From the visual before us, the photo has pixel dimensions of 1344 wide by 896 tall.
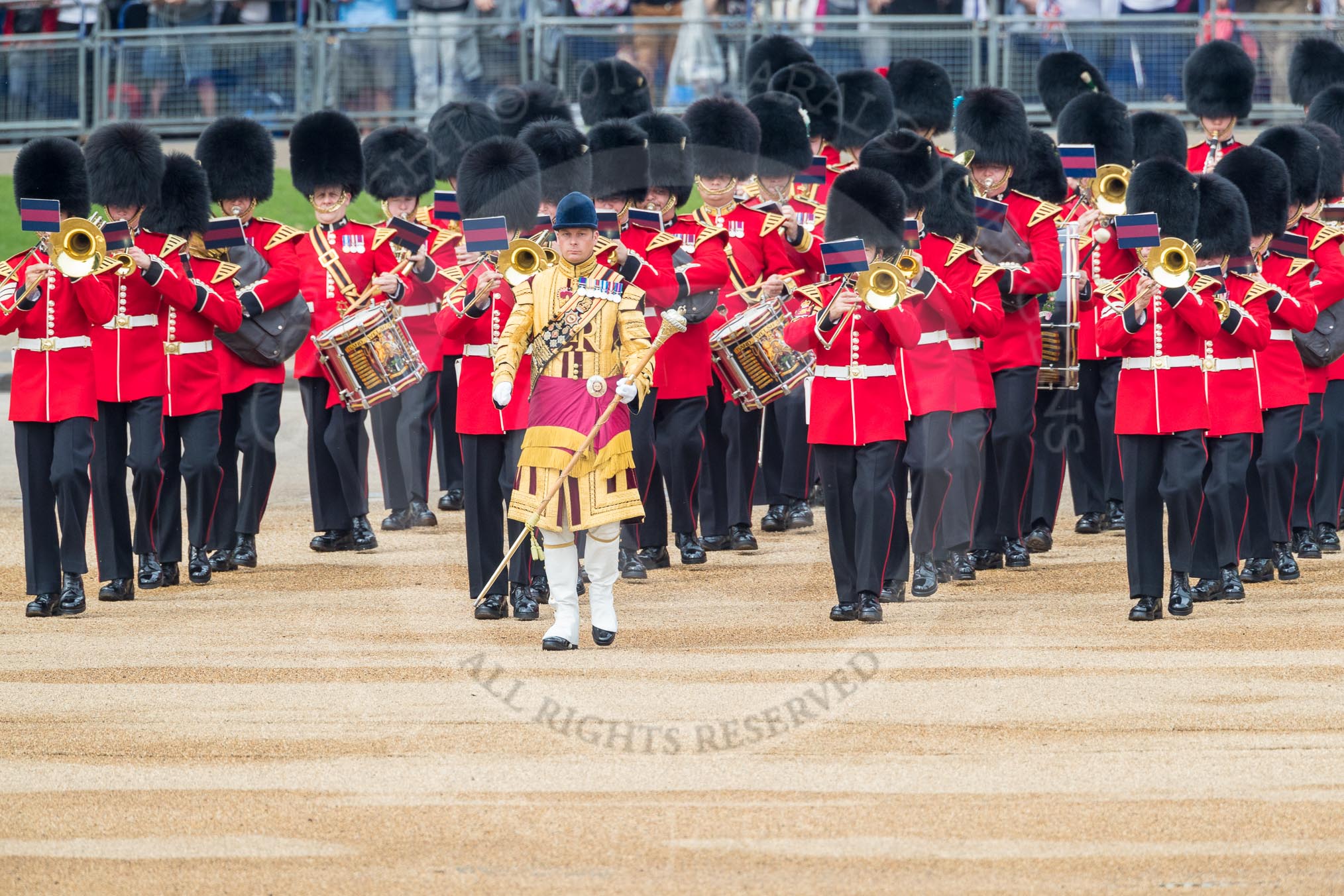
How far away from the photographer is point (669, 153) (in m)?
8.86

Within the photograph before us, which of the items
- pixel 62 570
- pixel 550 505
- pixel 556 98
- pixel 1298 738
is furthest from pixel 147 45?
pixel 1298 738

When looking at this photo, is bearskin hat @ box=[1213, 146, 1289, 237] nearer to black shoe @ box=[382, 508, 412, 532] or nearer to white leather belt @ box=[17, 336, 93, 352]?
black shoe @ box=[382, 508, 412, 532]

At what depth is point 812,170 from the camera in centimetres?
966

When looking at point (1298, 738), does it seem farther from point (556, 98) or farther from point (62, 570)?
point (556, 98)

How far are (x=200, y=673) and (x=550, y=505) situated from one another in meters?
1.12

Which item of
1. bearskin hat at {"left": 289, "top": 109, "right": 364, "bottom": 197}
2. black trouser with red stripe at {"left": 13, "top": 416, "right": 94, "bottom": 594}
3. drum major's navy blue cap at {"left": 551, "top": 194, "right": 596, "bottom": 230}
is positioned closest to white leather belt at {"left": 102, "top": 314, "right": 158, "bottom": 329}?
black trouser with red stripe at {"left": 13, "top": 416, "right": 94, "bottom": 594}

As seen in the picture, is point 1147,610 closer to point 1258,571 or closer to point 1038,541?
point 1258,571

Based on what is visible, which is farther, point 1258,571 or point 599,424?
point 1258,571

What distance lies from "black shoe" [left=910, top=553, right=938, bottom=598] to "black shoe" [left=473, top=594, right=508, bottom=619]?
4.69 ft

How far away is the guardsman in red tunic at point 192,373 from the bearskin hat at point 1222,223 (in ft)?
11.1

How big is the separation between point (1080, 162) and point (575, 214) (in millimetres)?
2606

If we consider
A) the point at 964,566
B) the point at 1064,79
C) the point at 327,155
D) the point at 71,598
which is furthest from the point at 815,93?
the point at 71,598

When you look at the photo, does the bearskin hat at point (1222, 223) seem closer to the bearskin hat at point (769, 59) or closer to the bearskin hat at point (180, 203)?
the bearskin hat at point (180, 203)

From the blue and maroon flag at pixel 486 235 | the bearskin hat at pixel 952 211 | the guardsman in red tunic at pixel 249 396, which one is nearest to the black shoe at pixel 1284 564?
the bearskin hat at pixel 952 211
